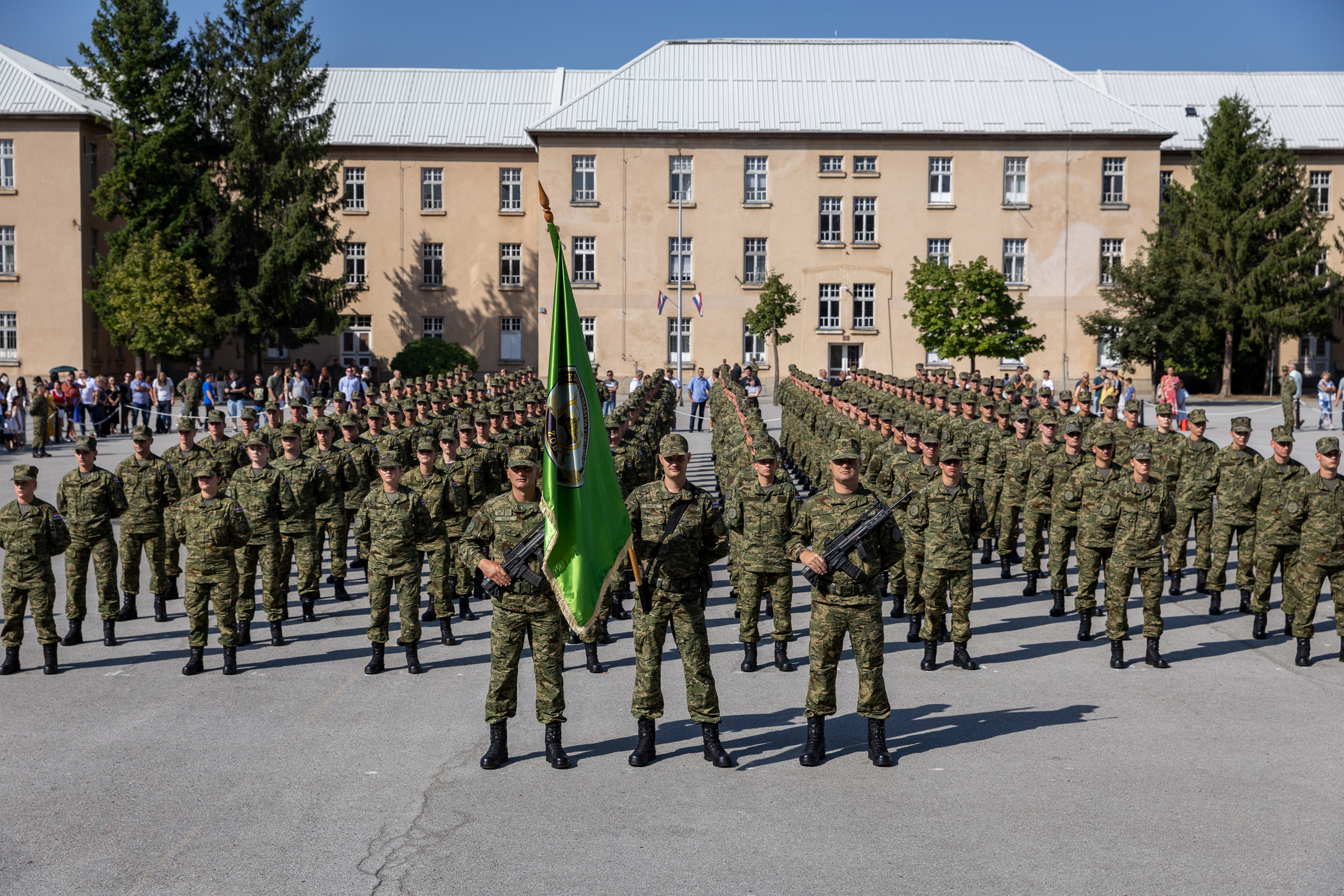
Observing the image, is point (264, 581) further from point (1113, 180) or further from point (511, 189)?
point (1113, 180)

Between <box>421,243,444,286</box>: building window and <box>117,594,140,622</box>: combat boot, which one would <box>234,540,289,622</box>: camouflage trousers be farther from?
<box>421,243,444,286</box>: building window

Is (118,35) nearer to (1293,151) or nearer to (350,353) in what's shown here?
(350,353)

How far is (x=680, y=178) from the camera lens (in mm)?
48812

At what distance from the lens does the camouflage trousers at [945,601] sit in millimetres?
9977

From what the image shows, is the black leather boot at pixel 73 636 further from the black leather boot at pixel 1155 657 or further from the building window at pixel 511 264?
the building window at pixel 511 264

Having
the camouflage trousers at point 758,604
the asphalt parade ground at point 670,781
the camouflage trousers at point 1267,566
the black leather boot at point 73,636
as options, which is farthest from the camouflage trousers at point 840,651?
the black leather boot at point 73,636

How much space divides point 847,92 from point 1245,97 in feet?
68.0

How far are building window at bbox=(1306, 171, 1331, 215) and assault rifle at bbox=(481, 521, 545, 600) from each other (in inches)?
2159

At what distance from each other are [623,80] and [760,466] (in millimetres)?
43442

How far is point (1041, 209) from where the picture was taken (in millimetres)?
48750

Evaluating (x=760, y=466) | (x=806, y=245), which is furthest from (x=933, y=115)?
(x=760, y=466)

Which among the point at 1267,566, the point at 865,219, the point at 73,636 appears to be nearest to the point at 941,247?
the point at 865,219

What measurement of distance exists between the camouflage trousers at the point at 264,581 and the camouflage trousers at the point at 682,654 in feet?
14.7

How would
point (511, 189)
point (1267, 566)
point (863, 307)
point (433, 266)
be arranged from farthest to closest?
point (433, 266) → point (511, 189) → point (863, 307) → point (1267, 566)
